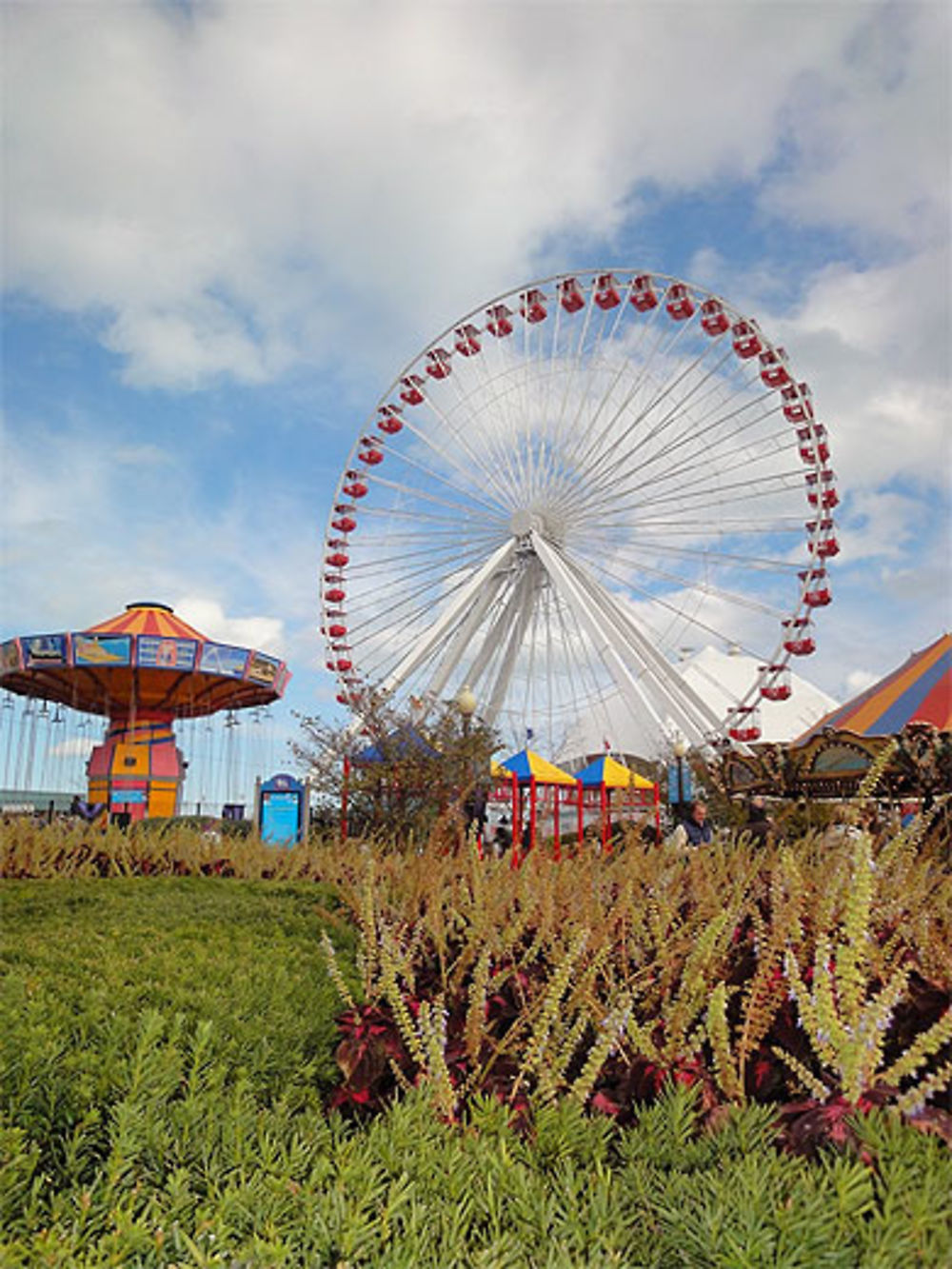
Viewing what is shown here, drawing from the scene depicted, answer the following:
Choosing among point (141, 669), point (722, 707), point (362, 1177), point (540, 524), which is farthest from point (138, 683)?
point (722, 707)

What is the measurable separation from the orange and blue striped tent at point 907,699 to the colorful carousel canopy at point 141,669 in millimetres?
19891

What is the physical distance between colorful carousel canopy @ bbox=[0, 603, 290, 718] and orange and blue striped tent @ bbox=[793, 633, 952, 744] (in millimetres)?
19891

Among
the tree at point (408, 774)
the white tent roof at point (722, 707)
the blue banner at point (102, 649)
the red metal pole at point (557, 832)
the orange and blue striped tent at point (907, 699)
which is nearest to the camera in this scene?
the red metal pole at point (557, 832)

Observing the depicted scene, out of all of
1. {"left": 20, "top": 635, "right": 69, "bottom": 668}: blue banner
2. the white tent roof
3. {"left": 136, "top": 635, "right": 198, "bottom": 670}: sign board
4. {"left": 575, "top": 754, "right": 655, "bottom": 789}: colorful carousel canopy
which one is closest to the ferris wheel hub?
{"left": 575, "top": 754, "right": 655, "bottom": 789}: colorful carousel canopy

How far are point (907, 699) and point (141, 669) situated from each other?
22783 mm

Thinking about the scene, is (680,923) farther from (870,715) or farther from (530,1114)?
(870,715)

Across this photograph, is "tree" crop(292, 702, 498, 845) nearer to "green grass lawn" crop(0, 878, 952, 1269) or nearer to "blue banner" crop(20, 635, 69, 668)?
"green grass lawn" crop(0, 878, 952, 1269)

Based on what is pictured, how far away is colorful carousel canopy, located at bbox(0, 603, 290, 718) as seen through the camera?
3030 cm

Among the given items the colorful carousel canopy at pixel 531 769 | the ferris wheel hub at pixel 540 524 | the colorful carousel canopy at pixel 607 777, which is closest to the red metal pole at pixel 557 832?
Answer: the colorful carousel canopy at pixel 531 769

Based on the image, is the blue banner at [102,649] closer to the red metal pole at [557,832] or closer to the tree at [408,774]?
the tree at [408,774]

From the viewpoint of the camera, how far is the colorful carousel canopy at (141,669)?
1193 inches

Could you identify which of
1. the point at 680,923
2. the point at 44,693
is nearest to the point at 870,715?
the point at 680,923

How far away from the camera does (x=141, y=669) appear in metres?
31.0

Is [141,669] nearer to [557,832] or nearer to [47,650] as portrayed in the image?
[47,650]
